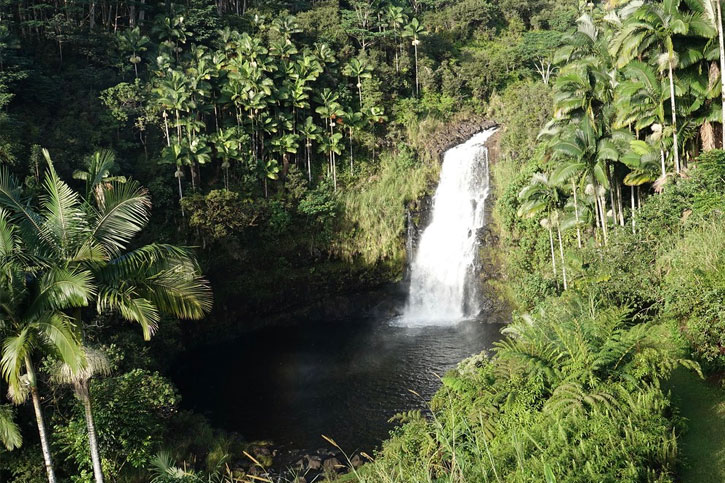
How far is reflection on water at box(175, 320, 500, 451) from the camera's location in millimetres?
18391

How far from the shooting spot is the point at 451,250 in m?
30.6

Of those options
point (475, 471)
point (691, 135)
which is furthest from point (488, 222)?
point (475, 471)

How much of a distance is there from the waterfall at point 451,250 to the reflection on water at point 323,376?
1.91m

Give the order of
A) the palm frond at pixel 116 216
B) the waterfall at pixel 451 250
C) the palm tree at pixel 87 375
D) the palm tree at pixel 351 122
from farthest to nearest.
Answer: the palm tree at pixel 351 122
the waterfall at pixel 451 250
the palm frond at pixel 116 216
the palm tree at pixel 87 375

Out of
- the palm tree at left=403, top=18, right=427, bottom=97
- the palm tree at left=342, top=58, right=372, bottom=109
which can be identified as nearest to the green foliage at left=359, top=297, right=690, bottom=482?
the palm tree at left=342, top=58, right=372, bottom=109

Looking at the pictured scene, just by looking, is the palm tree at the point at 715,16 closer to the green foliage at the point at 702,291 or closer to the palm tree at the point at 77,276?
the green foliage at the point at 702,291

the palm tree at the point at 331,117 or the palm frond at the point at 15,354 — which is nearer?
the palm frond at the point at 15,354

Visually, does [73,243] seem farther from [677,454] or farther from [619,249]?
[619,249]

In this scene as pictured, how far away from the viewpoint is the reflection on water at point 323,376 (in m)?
18.4

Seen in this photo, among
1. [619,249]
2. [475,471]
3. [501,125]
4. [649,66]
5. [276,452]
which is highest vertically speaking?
[501,125]

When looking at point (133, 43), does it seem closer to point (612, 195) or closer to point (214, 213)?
point (214, 213)

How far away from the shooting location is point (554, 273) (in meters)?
24.7

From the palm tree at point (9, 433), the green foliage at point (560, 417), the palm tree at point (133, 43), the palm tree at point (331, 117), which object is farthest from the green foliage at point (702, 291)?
the palm tree at point (133, 43)

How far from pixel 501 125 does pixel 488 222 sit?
409 inches
